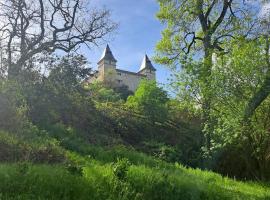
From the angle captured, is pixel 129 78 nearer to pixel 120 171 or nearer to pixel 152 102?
pixel 152 102

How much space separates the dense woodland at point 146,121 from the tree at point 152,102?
0.19ft

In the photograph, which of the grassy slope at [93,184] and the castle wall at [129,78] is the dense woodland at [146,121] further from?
the castle wall at [129,78]

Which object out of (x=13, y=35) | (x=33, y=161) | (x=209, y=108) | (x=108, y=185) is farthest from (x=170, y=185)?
(x=13, y=35)

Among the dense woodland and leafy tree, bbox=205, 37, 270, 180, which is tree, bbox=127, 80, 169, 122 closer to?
the dense woodland

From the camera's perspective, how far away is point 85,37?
2534cm

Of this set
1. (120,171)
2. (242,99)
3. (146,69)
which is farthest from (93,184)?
(146,69)

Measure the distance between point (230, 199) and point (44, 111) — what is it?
9.78 metres

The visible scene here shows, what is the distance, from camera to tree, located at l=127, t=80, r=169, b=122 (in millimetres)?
22234

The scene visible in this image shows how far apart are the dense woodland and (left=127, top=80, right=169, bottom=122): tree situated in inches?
2.3

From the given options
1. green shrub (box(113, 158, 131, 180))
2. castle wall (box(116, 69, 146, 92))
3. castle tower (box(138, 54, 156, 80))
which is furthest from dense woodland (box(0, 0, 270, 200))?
castle tower (box(138, 54, 156, 80))

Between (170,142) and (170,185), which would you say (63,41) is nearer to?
(170,142)

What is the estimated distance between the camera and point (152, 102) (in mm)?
22594

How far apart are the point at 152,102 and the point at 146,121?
4.14ft

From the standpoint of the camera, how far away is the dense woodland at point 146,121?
28.1ft
